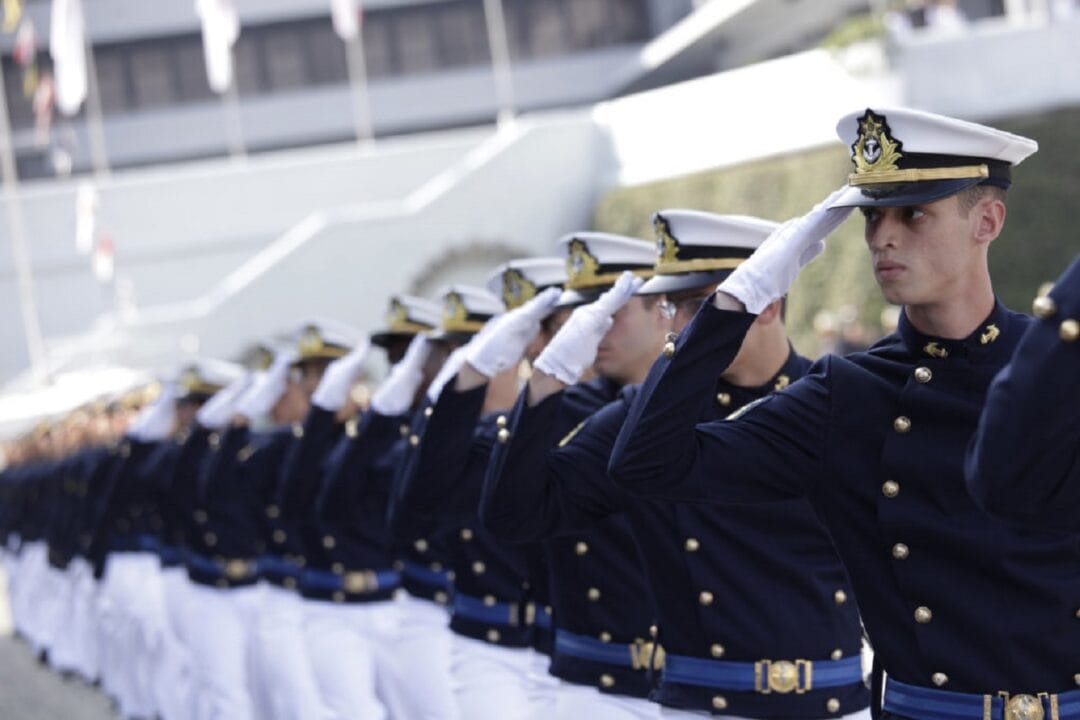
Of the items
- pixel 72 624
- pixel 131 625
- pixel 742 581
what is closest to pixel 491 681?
pixel 742 581

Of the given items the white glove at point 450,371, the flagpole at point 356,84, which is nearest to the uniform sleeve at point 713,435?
the white glove at point 450,371

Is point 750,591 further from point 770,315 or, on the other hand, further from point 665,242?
point 665,242

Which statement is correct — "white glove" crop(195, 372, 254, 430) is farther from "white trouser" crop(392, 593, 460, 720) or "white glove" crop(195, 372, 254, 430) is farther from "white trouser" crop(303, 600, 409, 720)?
"white trouser" crop(392, 593, 460, 720)

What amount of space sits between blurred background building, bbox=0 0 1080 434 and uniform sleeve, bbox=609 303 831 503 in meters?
13.2

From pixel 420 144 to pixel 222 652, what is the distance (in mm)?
22369

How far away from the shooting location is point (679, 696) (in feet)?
14.7

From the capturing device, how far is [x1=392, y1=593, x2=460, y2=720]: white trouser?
6328 mm

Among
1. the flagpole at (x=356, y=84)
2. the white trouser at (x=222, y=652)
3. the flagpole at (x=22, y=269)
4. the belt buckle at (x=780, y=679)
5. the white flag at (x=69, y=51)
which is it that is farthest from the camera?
the flagpole at (x=356, y=84)

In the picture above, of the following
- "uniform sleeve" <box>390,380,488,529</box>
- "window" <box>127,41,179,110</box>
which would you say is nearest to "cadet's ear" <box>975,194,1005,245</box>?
Answer: "uniform sleeve" <box>390,380,488,529</box>

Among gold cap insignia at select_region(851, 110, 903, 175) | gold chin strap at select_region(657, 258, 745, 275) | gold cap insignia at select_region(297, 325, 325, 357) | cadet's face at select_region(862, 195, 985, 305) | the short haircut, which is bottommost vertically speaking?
gold cap insignia at select_region(297, 325, 325, 357)

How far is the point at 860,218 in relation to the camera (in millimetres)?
19469

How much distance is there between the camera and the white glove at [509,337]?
5.49 m

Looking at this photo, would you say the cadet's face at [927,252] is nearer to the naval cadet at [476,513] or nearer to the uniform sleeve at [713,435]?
the uniform sleeve at [713,435]

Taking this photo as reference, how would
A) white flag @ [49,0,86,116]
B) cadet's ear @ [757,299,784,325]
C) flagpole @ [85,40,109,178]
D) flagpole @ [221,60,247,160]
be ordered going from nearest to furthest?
cadet's ear @ [757,299,784,325] → white flag @ [49,0,86,116] → flagpole @ [85,40,109,178] → flagpole @ [221,60,247,160]
